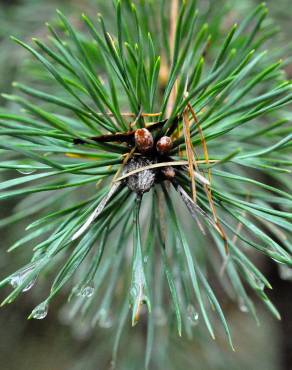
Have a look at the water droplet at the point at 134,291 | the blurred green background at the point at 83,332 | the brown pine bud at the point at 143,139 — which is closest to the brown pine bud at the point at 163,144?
the brown pine bud at the point at 143,139

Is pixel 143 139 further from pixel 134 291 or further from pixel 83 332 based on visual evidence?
pixel 83 332

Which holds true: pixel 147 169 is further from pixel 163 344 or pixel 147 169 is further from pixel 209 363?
pixel 209 363

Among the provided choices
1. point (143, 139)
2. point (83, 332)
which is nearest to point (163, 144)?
point (143, 139)

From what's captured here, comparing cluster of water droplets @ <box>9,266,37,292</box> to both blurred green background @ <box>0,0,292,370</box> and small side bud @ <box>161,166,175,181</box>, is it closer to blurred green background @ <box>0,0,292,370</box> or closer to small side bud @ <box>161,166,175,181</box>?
small side bud @ <box>161,166,175,181</box>

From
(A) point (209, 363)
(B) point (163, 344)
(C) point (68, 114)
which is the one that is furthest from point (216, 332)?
Result: (C) point (68, 114)

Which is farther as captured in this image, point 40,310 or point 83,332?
point 83,332

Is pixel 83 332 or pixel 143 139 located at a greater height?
pixel 143 139
